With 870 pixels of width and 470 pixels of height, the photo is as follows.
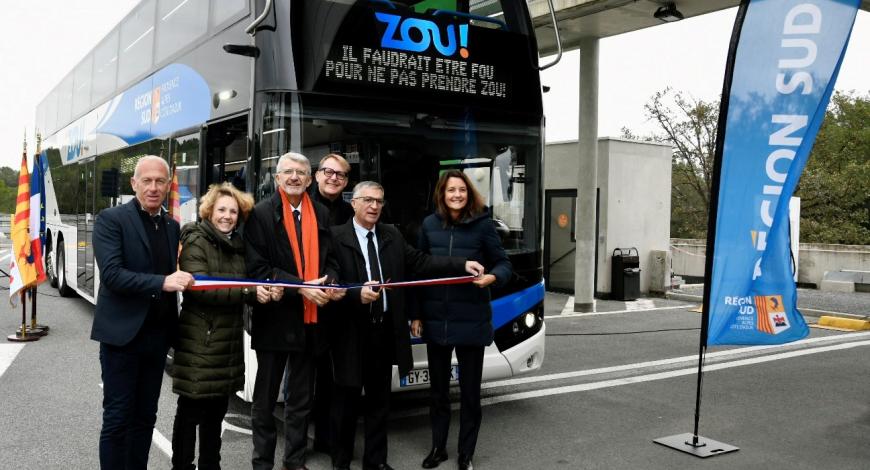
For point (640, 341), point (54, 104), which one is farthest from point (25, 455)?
point (54, 104)

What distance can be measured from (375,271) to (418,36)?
203 centimetres

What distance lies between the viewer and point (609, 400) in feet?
22.3

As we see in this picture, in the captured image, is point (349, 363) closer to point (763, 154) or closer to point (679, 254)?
point (763, 154)

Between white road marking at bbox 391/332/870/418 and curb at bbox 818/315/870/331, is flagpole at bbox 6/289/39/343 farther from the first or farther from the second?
curb at bbox 818/315/870/331

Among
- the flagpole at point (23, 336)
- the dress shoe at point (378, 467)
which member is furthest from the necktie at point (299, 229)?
the flagpole at point (23, 336)

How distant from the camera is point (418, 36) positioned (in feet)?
18.5

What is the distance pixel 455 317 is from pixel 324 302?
0.90 m

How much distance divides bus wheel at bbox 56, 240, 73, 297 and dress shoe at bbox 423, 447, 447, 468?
1069 centimetres

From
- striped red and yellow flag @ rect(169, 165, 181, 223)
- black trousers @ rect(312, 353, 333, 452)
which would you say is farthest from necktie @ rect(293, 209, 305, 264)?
striped red and yellow flag @ rect(169, 165, 181, 223)

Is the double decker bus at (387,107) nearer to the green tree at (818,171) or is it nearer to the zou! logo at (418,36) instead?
the zou! logo at (418,36)

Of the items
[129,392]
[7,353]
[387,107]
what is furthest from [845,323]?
[7,353]

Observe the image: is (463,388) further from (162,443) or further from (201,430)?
(162,443)

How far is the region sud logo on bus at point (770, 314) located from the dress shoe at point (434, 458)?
7.65 ft

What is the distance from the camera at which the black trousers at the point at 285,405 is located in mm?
4344
